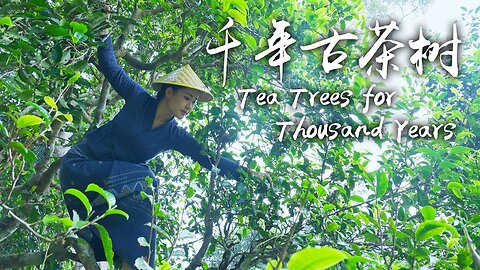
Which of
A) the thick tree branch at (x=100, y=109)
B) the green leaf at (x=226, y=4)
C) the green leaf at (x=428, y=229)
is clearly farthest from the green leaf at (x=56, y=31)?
the green leaf at (x=428, y=229)

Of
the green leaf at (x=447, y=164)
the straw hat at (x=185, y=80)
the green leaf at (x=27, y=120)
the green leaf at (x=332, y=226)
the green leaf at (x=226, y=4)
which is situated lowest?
the green leaf at (x=332, y=226)

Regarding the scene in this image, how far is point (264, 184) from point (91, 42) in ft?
2.65

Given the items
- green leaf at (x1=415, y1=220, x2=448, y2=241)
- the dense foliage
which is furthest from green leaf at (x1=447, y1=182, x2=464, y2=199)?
green leaf at (x1=415, y1=220, x2=448, y2=241)

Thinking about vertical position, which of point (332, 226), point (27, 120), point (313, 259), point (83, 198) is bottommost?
point (332, 226)

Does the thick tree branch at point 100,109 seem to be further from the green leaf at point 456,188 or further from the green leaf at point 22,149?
the green leaf at point 456,188

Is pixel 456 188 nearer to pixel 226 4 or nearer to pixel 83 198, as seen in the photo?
pixel 226 4

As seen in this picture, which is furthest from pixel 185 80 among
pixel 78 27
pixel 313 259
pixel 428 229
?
pixel 313 259

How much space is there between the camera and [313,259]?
419mm

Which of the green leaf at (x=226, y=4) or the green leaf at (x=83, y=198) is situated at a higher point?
the green leaf at (x=226, y=4)

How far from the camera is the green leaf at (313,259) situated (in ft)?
1.38

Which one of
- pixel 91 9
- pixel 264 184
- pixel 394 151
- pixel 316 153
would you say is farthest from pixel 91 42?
pixel 394 151

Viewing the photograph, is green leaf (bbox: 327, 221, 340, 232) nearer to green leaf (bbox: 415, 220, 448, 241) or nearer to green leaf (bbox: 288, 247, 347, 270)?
green leaf (bbox: 415, 220, 448, 241)

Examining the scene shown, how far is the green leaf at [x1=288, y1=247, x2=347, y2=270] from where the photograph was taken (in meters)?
0.42

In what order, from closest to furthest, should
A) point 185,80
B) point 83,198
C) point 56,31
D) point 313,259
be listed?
point 313,259 → point 83,198 → point 56,31 → point 185,80
